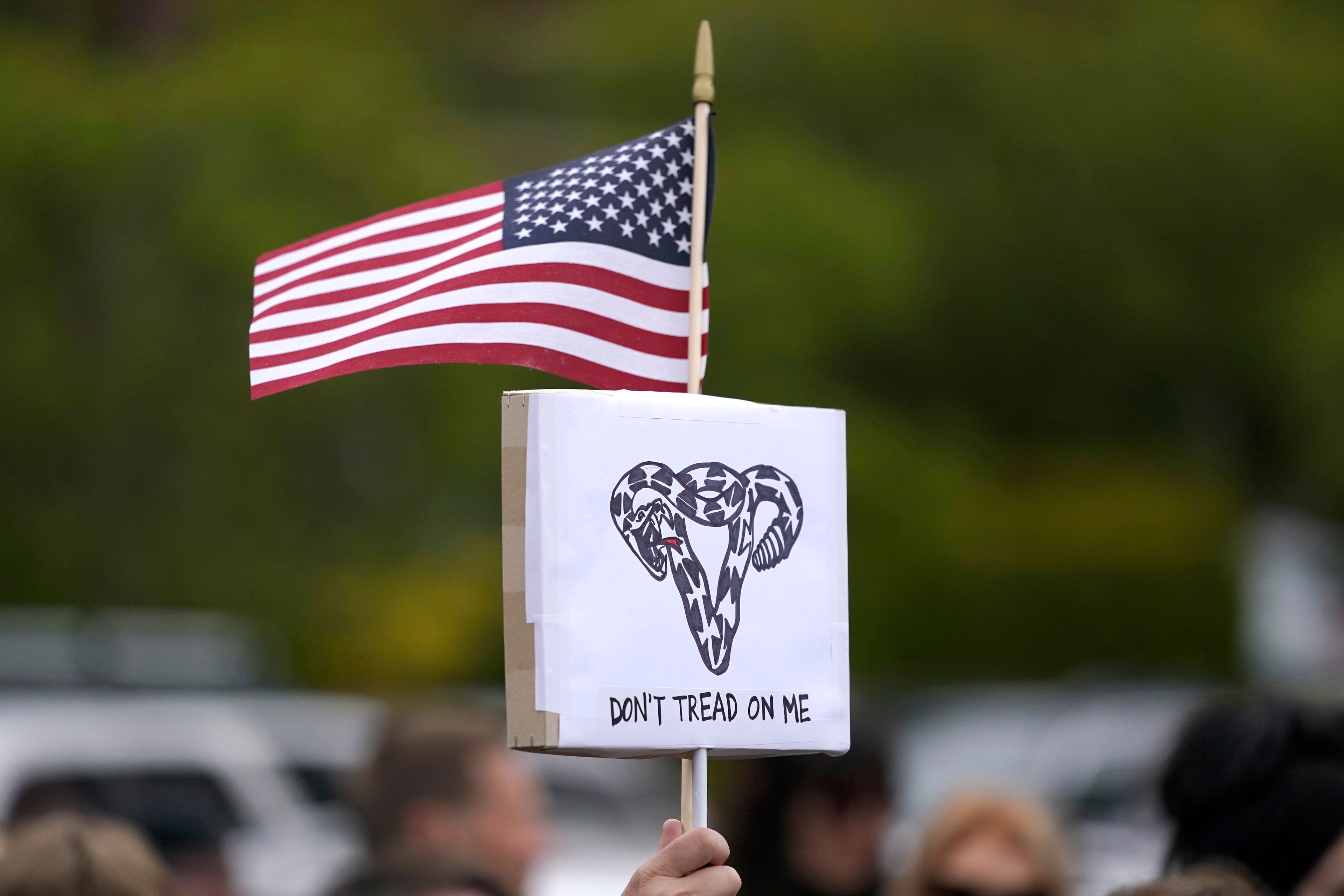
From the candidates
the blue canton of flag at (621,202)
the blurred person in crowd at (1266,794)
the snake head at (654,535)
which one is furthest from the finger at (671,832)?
the blurred person in crowd at (1266,794)

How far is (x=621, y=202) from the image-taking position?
3.10 m

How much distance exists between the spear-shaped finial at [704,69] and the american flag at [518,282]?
0.12 metres

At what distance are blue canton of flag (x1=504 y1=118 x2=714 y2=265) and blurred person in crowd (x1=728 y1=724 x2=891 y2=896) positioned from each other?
8.40 ft

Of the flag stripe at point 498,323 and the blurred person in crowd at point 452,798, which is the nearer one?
the flag stripe at point 498,323

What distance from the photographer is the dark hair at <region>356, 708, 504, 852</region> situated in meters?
5.33

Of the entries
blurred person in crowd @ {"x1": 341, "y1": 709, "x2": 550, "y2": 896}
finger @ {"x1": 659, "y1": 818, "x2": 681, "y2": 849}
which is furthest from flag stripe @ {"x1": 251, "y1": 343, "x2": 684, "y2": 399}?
blurred person in crowd @ {"x1": 341, "y1": 709, "x2": 550, "y2": 896}

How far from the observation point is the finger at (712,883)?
98.3 inches

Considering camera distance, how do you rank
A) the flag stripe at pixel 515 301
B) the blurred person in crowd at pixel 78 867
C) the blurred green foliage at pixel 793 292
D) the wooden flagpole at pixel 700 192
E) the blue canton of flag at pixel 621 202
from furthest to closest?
the blurred green foliage at pixel 793 292, the blurred person in crowd at pixel 78 867, the blue canton of flag at pixel 621 202, the flag stripe at pixel 515 301, the wooden flagpole at pixel 700 192

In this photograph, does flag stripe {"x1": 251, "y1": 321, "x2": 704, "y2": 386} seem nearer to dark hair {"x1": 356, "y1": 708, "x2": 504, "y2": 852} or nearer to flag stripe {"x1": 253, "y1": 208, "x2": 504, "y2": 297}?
flag stripe {"x1": 253, "y1": 208, "x2": 504, "y2": 297}

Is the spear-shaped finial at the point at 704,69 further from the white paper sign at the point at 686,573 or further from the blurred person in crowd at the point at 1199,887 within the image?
the blurred person in crowd at the point at 1199,887

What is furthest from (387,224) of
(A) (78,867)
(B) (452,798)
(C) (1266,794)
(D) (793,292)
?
(D) (793,292)

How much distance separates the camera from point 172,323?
12336 millimetres

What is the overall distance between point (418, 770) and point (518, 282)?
2.72 metres

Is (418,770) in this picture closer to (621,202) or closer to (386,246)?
(386,246)
